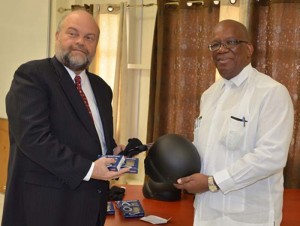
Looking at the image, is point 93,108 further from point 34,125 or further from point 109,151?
point 34,125

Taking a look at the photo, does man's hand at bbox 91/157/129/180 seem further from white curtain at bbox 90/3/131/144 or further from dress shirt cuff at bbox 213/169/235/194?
white curtain at bbox 90/3/131/144

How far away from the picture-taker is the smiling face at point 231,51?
1879 millimetres

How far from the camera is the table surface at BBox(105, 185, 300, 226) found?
2.28 m

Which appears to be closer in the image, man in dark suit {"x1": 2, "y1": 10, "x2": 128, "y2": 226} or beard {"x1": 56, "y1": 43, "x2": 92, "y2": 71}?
man in dark suit {"x1": 2, "y1": 10, "x2": 128, "y2": 226}

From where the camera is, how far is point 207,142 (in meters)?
1.92

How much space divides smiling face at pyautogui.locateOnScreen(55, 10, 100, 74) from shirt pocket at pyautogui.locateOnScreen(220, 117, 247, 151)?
74cm

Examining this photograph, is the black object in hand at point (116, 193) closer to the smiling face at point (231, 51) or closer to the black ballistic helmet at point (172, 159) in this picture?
the black ballistic helmet at point (172, 159)

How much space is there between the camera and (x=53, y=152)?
1.64 meters

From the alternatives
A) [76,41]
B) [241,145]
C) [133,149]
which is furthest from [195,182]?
[76,41]

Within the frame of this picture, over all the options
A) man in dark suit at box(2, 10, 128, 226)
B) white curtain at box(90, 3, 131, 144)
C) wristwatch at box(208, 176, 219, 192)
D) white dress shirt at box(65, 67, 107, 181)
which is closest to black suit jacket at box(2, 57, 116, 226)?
man in dark suit at box(2, 10, 128, 226)

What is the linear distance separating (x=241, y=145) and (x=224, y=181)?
0.18 meters

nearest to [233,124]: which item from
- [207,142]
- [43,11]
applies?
[207,142]

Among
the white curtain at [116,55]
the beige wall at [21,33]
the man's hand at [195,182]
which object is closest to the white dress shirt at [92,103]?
the man's hand at [195,182]

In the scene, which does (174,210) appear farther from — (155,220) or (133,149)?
(133,149)
